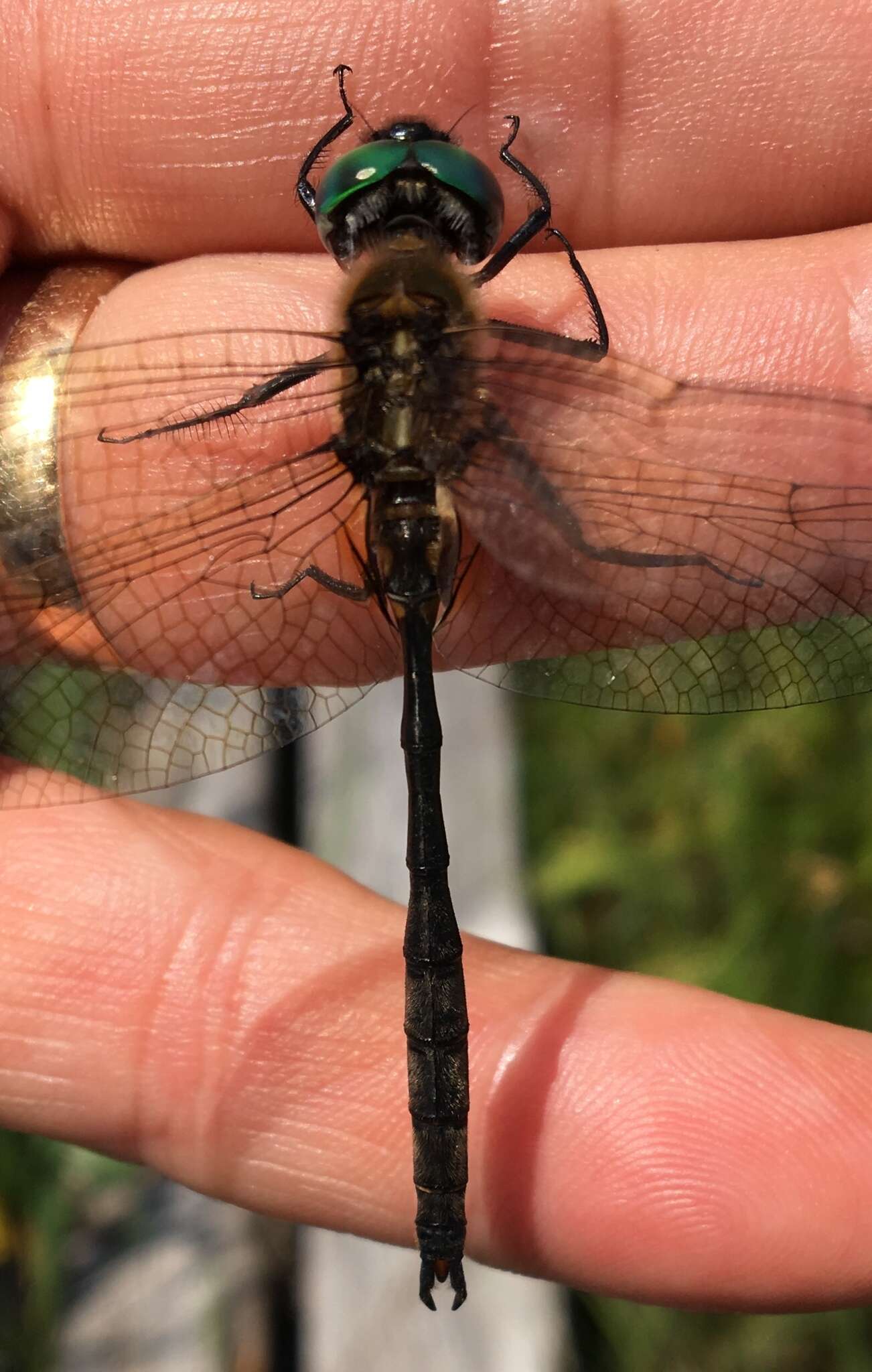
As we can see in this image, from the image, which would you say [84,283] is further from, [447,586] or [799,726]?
[799,726]

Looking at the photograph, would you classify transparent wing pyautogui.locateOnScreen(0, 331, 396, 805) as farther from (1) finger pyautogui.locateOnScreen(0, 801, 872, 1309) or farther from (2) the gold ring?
(1) finger pyautogui.locateOnScreen(0, 801, 872, 1309)

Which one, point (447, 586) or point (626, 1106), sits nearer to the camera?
point (626, 1106)

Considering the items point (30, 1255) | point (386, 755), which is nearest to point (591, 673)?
point (386, 755)

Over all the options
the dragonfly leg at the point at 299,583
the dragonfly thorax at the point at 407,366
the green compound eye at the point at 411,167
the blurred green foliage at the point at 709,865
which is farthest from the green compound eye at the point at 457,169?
the blurred green foliage at the point at 709,865

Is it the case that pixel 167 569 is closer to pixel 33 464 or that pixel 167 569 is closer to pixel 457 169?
pixel 33 464

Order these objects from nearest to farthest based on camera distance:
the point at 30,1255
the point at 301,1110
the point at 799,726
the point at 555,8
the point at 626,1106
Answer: the point at 626,1106 < the point at 301,1110 < the point at 555,8 < the point at 30,1255 < the point at 799,726

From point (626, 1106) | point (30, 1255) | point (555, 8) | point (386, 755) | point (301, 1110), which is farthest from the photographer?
point (386, 755)
